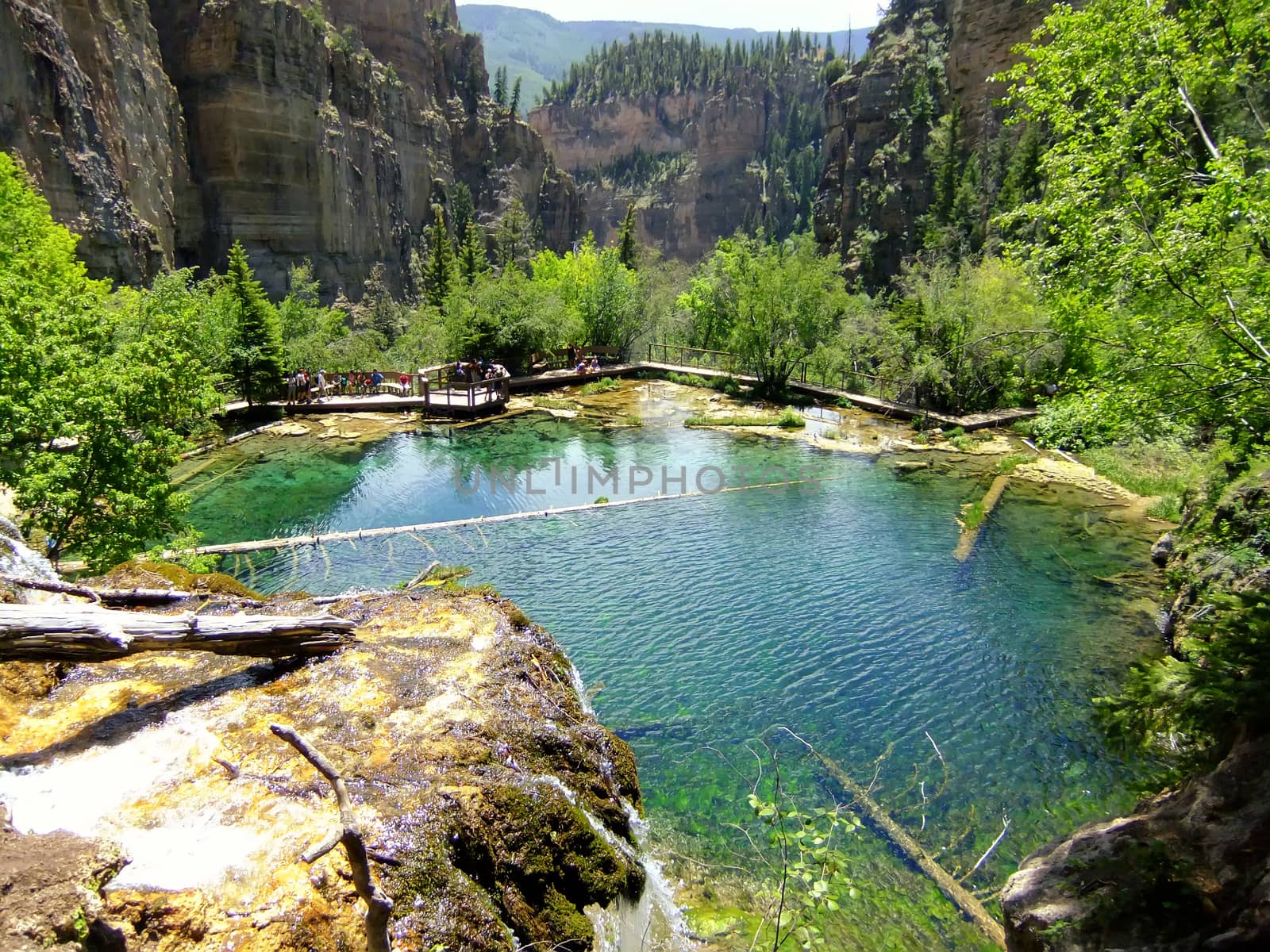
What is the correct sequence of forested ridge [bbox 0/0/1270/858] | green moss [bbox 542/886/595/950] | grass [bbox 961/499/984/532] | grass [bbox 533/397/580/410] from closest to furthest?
green moss [bbox 542/886/595/950] < forested ridge [bbox 0/0/1270/858] < grass [bbox 961/499/984/532] < grass [bbox 533/397/580/410]

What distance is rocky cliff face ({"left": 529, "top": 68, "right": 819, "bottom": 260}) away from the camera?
12400cm

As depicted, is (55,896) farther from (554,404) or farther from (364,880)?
(554,404)

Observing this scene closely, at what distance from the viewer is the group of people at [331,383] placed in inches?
1180

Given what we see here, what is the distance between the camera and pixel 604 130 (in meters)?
135

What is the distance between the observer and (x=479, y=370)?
33.2 meters

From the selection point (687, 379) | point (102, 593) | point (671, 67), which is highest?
point (671, 67)

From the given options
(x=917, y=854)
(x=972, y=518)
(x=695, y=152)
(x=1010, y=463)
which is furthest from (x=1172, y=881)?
(x=695, y=152)

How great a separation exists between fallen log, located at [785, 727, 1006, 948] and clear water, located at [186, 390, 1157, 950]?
165 mm

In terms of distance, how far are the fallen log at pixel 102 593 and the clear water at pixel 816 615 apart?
5610 mm

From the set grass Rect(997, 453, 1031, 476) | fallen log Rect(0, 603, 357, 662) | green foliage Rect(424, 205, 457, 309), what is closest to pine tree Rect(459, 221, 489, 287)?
green foliage Rect(424, 205, 457, 309)

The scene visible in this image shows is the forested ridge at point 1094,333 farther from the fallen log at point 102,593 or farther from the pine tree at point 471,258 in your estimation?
the pine tree at point 471,258

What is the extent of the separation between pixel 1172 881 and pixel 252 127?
62.4m

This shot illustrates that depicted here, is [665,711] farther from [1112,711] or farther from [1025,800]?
[1112,711]

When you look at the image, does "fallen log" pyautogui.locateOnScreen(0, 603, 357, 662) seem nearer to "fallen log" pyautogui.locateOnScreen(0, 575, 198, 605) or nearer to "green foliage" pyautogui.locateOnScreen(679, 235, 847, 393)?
"fallen log" pyautogui.locateOnScreen(0, 575, 198, 605)
